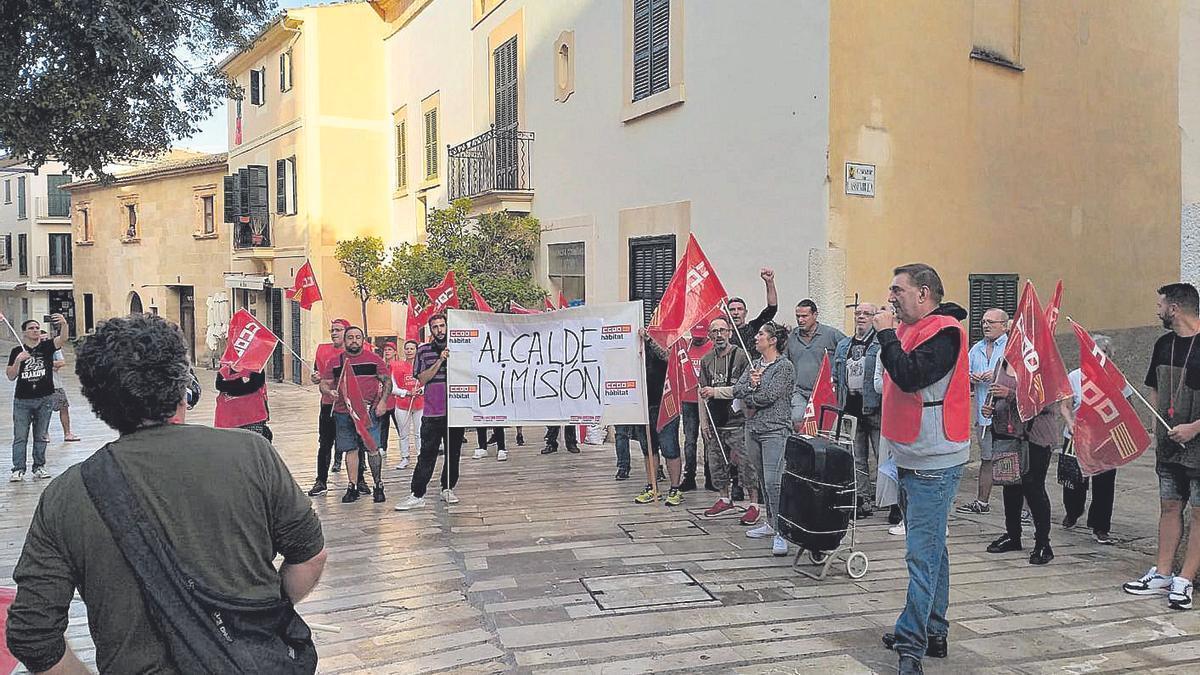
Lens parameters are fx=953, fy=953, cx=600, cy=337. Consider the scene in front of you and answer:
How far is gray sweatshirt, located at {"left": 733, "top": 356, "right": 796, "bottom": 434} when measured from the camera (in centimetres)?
737

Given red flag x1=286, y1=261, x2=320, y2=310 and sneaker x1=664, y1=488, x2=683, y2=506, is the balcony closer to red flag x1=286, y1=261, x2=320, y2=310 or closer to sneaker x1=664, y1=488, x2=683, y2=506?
red flag x1=286, y1=261, x2=320, y2=310

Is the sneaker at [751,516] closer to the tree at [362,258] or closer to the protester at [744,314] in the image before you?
the protester at [744,314]

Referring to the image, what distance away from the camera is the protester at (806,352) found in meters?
8.55

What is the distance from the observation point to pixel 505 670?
16.1ft

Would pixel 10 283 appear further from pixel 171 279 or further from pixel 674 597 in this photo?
pixel 674 597

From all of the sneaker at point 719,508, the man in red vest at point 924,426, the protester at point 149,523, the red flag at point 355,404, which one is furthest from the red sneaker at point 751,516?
the protester at point 149,523

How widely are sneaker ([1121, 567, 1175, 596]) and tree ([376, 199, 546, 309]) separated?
434 inches

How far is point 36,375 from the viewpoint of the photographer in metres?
10.9

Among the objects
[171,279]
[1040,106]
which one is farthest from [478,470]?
[171,279]

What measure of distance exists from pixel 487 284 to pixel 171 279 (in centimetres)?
2537

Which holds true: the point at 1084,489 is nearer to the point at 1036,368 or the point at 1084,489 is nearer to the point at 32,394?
the point at 1036,368

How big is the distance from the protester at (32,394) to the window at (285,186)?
52.4 feet

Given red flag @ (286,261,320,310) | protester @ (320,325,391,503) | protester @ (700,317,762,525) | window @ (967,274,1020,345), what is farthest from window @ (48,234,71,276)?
window @ (967,274,1020,345)

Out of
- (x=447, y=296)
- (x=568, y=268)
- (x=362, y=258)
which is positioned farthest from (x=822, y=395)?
(x=362, y=258)
